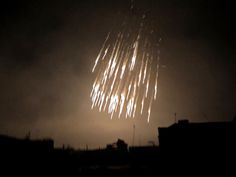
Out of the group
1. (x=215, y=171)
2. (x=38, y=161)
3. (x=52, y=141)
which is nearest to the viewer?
(x=215, y=171)

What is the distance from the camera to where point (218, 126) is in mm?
24500

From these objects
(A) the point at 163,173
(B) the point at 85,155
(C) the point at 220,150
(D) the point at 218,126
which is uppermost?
(D) the point at 218,126

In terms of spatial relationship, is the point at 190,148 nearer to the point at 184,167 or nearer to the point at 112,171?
the point at 184,167

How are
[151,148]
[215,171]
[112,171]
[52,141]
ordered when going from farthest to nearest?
1. [151,148]
2. [52,141]
3. [112,171]
4. [215,171]

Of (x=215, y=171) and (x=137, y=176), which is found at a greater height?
(x=215, y=171)

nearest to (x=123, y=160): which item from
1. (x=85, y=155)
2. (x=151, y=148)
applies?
(x=151, y=148)

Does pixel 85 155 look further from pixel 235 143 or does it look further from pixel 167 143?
pixel 235 143

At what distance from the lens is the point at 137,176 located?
29.6 meters

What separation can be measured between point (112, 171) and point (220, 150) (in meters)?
16.1

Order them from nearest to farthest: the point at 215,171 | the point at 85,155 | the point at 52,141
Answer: the point at 215,171 < the point at 52,141 < the point at 85,155


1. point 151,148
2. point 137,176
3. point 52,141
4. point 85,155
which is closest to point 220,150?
point 137,176

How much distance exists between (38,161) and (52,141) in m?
8.01

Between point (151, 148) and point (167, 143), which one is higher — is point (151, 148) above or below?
below

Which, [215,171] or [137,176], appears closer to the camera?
[215,171]
